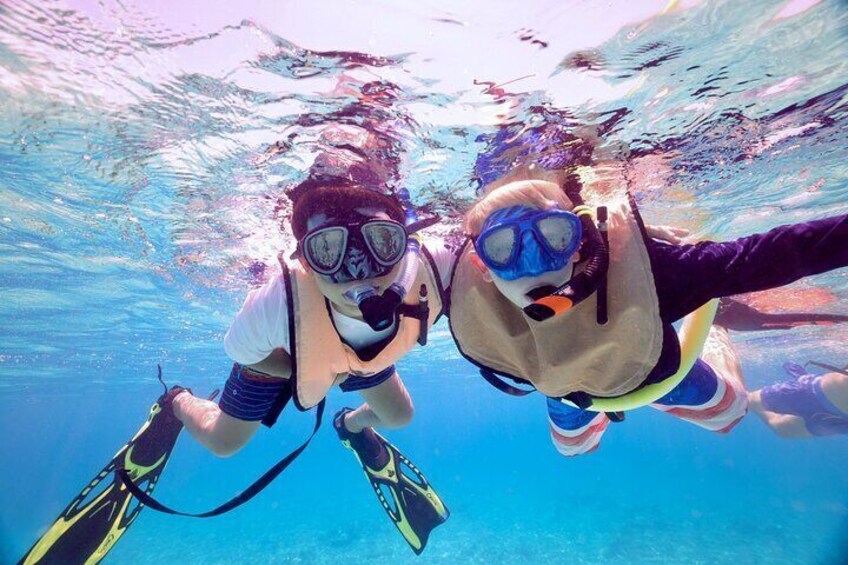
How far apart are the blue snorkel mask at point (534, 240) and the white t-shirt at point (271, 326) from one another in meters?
1.42

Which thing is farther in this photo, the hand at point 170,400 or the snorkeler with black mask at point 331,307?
the hand at point 170,400

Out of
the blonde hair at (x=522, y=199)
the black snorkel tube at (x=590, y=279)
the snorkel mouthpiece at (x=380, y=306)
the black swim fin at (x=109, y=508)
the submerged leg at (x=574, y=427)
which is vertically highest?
the blonde hair at (x=522, y=199)

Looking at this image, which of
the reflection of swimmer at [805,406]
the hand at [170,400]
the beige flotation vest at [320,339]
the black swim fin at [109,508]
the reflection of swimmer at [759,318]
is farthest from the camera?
the reflection of swimmer at [805,406]

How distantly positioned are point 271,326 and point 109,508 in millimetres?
6225

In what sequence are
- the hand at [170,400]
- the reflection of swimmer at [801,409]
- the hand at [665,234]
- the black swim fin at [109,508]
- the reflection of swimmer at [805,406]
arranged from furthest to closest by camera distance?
the reflection of swimmer at [801,409] < the reflection of swimmer at [805,406] < the hand at [170,400] < the black swim fin at [109,508] < the hand at [665,234]

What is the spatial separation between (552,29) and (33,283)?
→ 20.2 m

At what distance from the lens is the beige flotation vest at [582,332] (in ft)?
11.4

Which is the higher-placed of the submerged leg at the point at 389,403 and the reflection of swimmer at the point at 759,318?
the reflection of swimmer at the point at 759,318

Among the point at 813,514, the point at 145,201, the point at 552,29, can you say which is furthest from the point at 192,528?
the point at 813,514

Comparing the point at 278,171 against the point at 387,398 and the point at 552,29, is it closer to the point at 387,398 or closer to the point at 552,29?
the point at 387,398

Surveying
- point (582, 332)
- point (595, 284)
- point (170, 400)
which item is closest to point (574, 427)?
point (582, 332)

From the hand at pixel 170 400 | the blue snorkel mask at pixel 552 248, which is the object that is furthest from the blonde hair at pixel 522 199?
the hand at pixel 170 400

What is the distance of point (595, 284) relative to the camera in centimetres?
350

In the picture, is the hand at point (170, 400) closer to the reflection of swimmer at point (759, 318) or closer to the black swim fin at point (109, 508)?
the black swim fin at point (109, 508)
